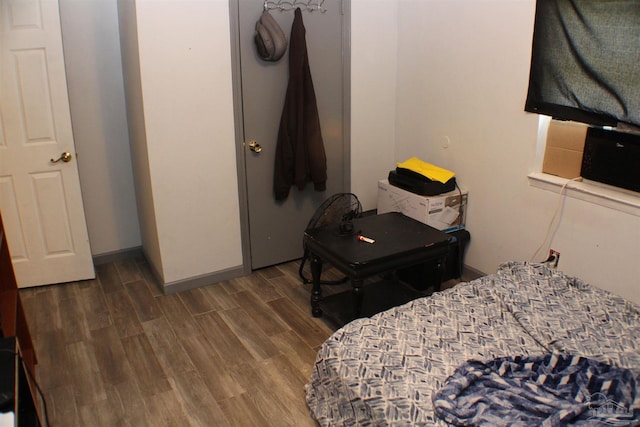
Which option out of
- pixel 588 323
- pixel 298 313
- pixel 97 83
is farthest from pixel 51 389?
pixel 588 323

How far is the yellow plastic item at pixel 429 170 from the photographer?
337 cm

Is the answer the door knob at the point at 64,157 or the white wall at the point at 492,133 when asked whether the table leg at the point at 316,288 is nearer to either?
the white wall at the point at 492,133

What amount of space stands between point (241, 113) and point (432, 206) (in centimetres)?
133

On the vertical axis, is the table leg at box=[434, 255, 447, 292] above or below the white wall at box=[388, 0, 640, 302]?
below

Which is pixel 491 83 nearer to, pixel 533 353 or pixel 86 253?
pixel 533 353

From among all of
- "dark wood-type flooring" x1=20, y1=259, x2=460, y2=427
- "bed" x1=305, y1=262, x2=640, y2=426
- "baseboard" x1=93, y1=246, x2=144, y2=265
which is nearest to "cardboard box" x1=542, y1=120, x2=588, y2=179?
"bed" x1=305, y1=262, x2=640, y2=426

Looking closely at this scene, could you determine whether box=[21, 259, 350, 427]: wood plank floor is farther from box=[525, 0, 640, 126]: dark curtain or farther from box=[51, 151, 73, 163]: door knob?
box=[525, 0, 640, 126]: dark curtain

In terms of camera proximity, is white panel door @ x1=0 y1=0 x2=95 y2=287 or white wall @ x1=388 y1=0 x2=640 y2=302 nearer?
white wall @ x1=388 y1=0 x2=640 y2=302

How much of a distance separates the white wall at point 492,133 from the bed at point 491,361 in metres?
0.24

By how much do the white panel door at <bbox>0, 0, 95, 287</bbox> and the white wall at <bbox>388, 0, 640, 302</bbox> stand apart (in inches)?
88.3

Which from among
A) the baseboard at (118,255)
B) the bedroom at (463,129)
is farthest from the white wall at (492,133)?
the baseboard at (118,255)

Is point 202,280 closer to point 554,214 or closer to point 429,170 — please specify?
point 429,170

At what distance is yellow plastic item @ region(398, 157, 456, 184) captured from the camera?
11.1 feet

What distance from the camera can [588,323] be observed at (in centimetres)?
239
